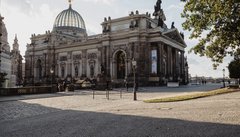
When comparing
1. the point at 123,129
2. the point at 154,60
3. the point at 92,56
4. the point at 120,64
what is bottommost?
the point at 123,129

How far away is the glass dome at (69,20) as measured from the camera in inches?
3635

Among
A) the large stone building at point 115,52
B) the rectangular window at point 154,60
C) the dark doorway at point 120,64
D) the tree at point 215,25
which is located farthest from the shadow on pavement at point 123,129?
the dark doorway at point 120,64

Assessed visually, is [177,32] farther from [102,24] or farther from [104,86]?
[104,86]

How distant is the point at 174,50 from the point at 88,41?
25319 mm

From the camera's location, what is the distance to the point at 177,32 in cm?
7088

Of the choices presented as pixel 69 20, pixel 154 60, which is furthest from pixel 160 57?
pixel 69 20

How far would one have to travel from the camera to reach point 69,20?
92.9m

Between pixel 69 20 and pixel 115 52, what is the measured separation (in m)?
37.6

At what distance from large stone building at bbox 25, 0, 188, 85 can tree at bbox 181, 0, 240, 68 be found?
91.9ft

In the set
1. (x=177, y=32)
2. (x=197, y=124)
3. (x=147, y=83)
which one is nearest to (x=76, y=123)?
(x=197, y=124)

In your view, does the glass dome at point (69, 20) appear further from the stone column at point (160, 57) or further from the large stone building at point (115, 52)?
the stone column at point (160, 57)

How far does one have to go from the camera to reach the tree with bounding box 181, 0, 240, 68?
47.9 ft

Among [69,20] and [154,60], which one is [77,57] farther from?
[154,60]

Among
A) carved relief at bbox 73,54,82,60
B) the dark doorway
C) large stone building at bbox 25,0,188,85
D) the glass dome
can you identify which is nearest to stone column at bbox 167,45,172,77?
large stone building at bbox 25,0,188,85
